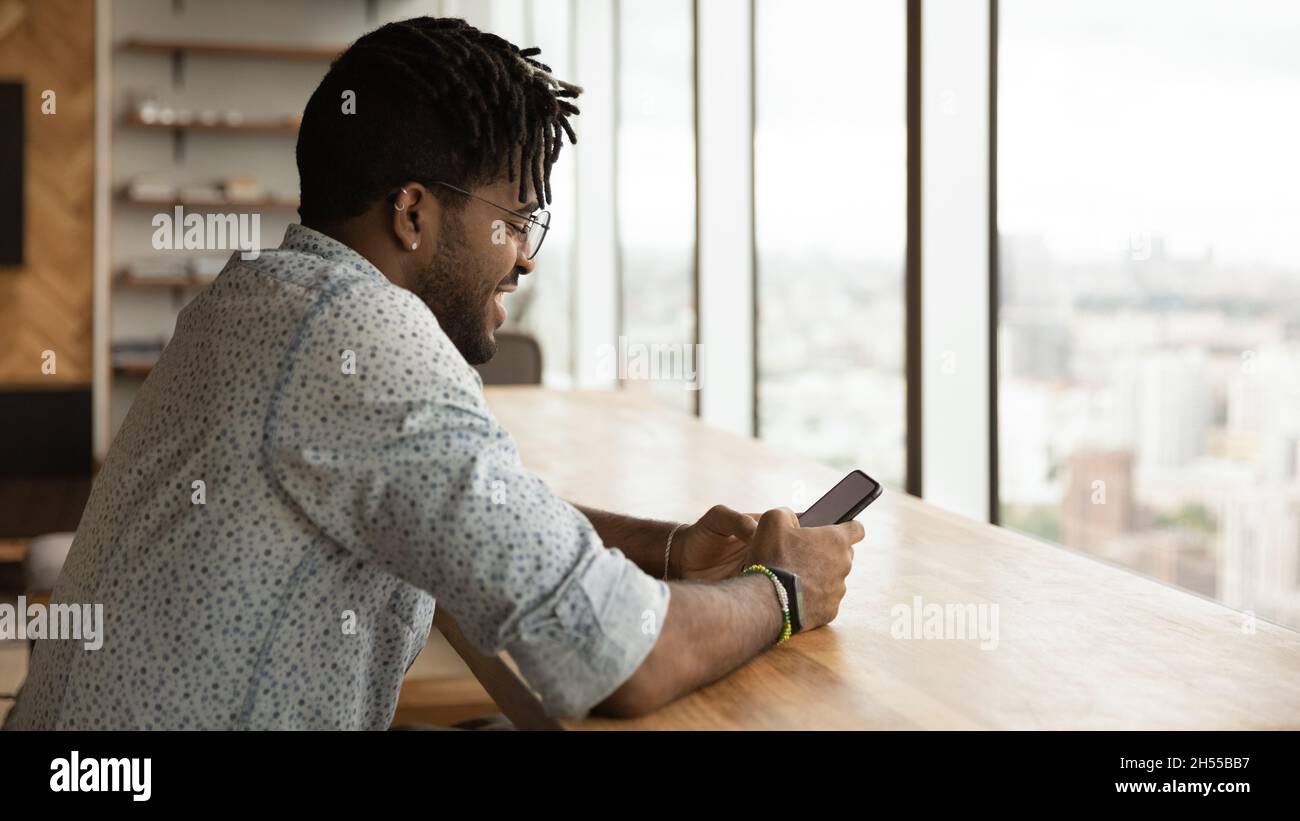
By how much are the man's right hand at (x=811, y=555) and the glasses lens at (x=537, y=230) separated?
1.28ft

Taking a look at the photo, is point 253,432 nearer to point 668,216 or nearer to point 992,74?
point 992,74

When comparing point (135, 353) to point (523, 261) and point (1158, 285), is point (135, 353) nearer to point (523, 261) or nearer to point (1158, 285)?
point (1158, 285)

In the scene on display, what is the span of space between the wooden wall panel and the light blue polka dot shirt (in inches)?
223

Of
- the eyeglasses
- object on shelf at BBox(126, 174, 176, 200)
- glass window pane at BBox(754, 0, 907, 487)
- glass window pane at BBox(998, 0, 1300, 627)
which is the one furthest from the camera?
object on shelf at BBox(126, 174, 176, 200)

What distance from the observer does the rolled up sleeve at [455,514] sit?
97 centimetres

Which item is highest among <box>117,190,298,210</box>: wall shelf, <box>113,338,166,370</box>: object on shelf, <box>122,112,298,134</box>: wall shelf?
<box>122,112,298,134</box>: wall shelf

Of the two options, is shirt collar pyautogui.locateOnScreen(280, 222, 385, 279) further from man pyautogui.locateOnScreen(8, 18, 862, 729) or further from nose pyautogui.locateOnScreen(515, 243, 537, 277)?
nose pyautogui.locateOnScreen(515, 243, 537, 277)

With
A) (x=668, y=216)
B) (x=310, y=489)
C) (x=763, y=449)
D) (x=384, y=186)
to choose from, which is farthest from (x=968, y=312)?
(x=668, y=216)

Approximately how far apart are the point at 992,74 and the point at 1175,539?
114 centimetres

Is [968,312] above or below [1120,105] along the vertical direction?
below

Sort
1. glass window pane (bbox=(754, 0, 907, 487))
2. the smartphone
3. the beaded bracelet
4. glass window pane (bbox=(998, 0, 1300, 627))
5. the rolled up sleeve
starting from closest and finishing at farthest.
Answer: the rolled up sleeve < the beaded bracelet < the smartphone < glass window pane (bbox=(998, 0, 1300, 627)) < glass window pane (bbox=(754, 0, 907, 487))

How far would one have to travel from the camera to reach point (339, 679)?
1.10 meters

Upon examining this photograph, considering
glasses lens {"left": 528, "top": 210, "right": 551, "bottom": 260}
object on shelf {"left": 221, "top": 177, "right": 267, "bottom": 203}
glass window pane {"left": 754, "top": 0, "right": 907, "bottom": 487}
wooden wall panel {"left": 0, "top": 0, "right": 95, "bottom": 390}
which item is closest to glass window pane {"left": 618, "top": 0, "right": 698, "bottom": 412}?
glass window pane {"left": 754, "top": 0, "right": 907, "bottom": 487}

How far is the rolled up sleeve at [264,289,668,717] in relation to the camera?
0.97 m
